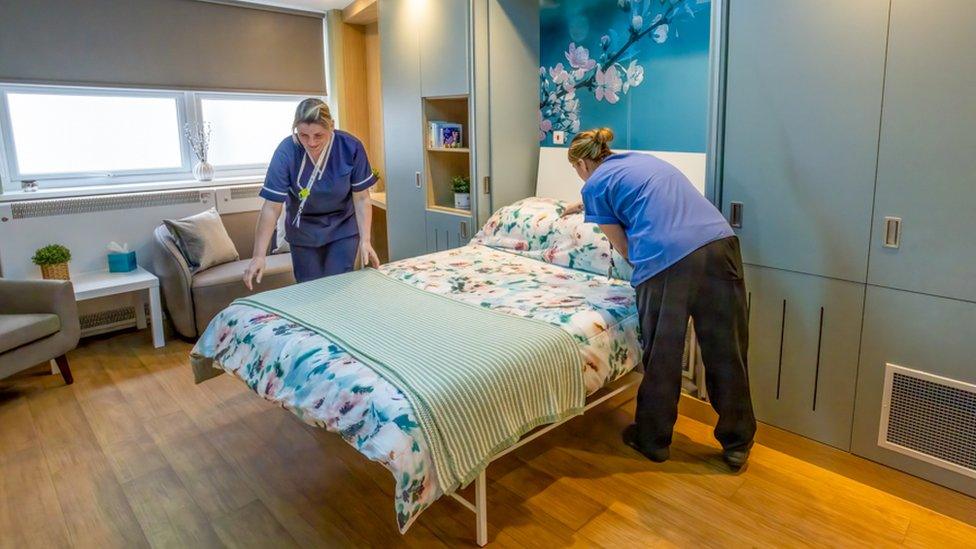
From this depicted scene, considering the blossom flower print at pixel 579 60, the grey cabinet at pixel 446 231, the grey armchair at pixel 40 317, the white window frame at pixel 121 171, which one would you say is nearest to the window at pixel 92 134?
the white window frame at pixel 121 171

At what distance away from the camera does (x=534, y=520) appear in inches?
87.2

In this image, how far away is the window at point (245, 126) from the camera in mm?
4926

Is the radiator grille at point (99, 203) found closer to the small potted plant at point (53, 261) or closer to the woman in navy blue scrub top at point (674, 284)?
the small potted plant at point (53, 261)

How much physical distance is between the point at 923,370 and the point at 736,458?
0.72m

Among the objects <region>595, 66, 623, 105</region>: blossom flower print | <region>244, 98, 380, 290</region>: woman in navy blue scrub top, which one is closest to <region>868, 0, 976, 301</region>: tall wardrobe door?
<region>595, 66, 623, 105</region>: blossom flower print

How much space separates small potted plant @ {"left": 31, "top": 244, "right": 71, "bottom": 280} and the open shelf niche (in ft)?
7.37

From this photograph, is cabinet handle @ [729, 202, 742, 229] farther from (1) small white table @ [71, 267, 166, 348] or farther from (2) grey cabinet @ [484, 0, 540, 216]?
(1) small white table @ [71, 267, 166, 348]

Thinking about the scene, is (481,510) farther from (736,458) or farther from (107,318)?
(107,318)

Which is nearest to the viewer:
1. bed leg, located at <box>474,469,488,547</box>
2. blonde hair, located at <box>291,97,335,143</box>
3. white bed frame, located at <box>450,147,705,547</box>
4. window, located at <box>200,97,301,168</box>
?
bed leg, located at <box>474,469,488,547</box>

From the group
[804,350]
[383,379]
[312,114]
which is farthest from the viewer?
[312,114]

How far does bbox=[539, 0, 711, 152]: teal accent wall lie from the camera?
3086 mm

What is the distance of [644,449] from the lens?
2.59m

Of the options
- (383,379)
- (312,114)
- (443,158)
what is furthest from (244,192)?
(383,379)

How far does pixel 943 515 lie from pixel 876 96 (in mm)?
1476
